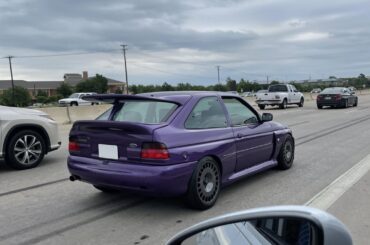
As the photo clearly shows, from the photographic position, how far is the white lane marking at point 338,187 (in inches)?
230

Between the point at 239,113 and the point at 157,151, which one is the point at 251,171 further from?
the point at 157,151

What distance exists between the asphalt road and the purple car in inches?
12.6

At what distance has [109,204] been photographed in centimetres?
604

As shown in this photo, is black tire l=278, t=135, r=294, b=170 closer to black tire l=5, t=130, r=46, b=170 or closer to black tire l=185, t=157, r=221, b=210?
black tire l=185, t=157, r=221, b=210

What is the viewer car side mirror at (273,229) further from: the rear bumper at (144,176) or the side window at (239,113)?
the side window at (239,113)

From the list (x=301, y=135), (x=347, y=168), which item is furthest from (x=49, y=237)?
(x=301, y=135)

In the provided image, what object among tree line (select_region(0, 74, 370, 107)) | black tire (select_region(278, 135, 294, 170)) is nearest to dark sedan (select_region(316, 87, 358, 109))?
black tire (select_region(278, 135, 294, 170))

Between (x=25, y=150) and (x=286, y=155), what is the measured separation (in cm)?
491

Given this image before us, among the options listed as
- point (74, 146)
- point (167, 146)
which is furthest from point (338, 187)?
point (74, 146)

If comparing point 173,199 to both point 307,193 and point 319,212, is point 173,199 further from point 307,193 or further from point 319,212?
point 319,212

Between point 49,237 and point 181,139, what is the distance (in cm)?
185

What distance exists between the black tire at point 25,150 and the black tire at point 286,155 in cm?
464

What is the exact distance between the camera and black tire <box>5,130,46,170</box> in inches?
336

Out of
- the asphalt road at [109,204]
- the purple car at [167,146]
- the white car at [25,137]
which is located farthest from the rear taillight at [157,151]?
the white car at [25,137]
